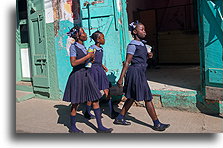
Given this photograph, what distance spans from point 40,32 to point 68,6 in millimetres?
1078

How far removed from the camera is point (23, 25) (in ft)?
23.9

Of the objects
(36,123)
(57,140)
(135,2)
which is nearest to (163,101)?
(57,140)

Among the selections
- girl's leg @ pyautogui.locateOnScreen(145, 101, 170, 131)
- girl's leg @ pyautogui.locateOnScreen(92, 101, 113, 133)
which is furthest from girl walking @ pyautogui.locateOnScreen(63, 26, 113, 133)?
girl's leg @ pyautogui.locateOnScreen(145, 101, 170, 131)

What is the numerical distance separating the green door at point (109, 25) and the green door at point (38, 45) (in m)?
1.42

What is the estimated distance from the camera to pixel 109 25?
539 centimetres

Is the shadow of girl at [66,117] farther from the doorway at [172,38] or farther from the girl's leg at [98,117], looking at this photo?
the doorway at [172,38]

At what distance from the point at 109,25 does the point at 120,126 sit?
90.0 inches

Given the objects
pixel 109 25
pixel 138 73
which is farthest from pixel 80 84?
pixel 109 25

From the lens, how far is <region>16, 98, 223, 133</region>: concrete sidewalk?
402 cm

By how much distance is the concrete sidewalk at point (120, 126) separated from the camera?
158 inches

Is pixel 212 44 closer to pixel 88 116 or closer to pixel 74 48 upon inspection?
pixel 74 48

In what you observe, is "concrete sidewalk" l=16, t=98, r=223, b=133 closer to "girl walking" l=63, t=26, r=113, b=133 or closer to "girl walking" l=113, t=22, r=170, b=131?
"girl walking" l=113, t=22, r=170, b=131

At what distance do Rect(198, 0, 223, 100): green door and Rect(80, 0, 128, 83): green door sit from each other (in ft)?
5.86

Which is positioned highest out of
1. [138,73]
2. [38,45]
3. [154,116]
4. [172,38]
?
[172,38]
